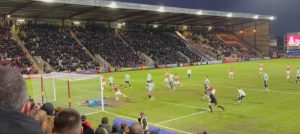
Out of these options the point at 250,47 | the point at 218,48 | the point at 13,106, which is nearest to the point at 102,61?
the point at 218,48

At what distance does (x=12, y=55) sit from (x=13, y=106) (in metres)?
53.5

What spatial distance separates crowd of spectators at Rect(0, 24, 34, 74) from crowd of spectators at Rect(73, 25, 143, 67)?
14.5 metres

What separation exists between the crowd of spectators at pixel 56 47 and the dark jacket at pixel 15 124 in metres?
53.2

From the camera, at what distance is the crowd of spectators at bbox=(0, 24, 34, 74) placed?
161 ft

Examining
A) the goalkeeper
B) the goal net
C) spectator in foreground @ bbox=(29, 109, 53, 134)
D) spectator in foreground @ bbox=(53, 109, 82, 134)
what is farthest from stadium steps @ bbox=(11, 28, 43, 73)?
spectator in foreground @ bbox=(53, 109, 82, 134)

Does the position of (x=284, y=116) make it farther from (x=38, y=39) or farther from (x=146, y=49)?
(x=146, y=49)

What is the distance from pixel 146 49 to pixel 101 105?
4985 cm

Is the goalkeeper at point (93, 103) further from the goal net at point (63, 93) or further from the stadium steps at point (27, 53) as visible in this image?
the stadium steps at point (27, 53)

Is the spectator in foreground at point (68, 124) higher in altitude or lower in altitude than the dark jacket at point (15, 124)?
lower

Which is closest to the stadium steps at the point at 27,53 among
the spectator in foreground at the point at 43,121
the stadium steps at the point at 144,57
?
the stadium steps at the point at 144,57

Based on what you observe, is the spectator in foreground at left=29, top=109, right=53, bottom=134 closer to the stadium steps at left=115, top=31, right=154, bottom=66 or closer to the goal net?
the goal net

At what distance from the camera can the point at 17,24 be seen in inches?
2440

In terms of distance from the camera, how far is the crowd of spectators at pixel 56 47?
56253mm

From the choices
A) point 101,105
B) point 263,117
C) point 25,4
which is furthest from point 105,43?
point 263,117
